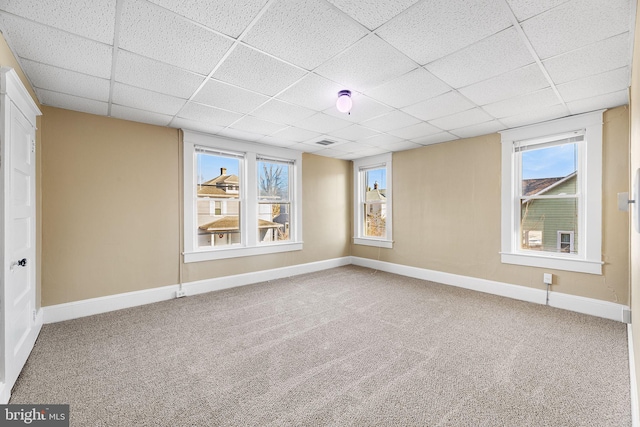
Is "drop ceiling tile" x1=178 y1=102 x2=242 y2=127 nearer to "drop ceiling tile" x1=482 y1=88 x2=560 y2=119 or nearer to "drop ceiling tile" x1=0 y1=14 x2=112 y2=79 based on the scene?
"drop ceiling tile" x1=0 y1=14 x2=112 y2=79

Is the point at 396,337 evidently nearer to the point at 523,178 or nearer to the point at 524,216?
the point at 524,216

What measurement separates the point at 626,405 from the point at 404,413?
4.74 feet

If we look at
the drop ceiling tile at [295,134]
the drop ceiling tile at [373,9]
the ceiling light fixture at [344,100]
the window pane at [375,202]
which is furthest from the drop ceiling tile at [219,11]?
the window pane at [375,202]

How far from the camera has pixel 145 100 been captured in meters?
2.93

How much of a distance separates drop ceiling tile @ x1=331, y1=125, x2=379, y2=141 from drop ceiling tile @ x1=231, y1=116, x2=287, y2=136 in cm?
85

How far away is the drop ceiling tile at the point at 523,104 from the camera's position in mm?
2795

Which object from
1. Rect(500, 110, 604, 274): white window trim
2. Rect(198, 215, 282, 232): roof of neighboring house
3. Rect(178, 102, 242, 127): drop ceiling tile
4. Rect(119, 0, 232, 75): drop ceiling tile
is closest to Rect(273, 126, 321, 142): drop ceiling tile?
Rect(178, 102, 242, 127): drop ceiling tile

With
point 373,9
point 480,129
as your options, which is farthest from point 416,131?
point 373,9

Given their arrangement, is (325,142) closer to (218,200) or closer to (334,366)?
(218,200)

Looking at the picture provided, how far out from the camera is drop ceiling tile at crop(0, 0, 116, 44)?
63.3 inches

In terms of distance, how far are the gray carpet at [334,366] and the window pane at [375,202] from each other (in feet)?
8.09

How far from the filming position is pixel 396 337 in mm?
2717

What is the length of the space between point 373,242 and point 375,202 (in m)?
0.84

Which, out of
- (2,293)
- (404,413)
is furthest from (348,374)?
(2,293)
